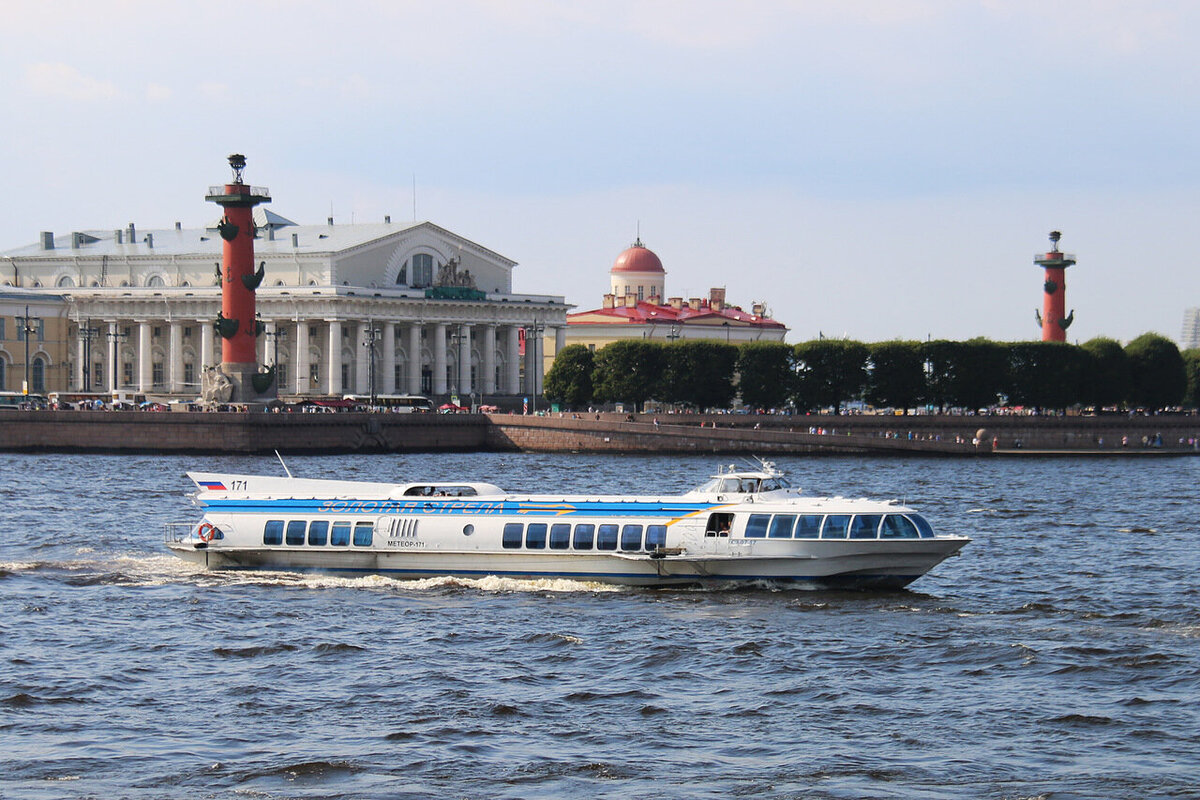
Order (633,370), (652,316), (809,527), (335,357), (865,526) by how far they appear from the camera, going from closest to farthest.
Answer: (865,526), (809,527), (633,370), (335,357), (652,316)

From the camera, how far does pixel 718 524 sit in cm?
2922

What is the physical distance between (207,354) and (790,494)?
78.9 metres

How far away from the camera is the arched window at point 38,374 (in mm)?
106125

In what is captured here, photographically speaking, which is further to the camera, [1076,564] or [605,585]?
[1076,564]

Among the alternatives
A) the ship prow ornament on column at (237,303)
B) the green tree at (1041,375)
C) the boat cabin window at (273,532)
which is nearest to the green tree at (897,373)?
the green tree at (1041,375)

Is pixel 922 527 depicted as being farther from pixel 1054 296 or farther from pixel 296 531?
pixel 1054 296

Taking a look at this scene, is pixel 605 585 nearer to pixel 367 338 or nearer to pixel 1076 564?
pixel 1076 564

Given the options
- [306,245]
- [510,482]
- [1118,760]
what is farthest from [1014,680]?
[306,245]

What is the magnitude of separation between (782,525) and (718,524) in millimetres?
1063

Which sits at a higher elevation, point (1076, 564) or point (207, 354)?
point (207, 354)

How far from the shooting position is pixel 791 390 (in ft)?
311

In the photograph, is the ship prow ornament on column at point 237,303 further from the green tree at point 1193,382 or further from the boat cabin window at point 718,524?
the green tree at point 1193,382

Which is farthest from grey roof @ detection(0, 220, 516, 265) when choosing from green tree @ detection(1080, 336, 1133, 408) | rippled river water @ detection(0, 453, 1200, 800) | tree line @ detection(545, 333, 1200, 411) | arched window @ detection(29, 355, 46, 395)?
rippled river water @ detection(0, 453, 1200, 800)

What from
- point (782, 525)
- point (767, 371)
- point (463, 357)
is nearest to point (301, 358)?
point (463, 357)
